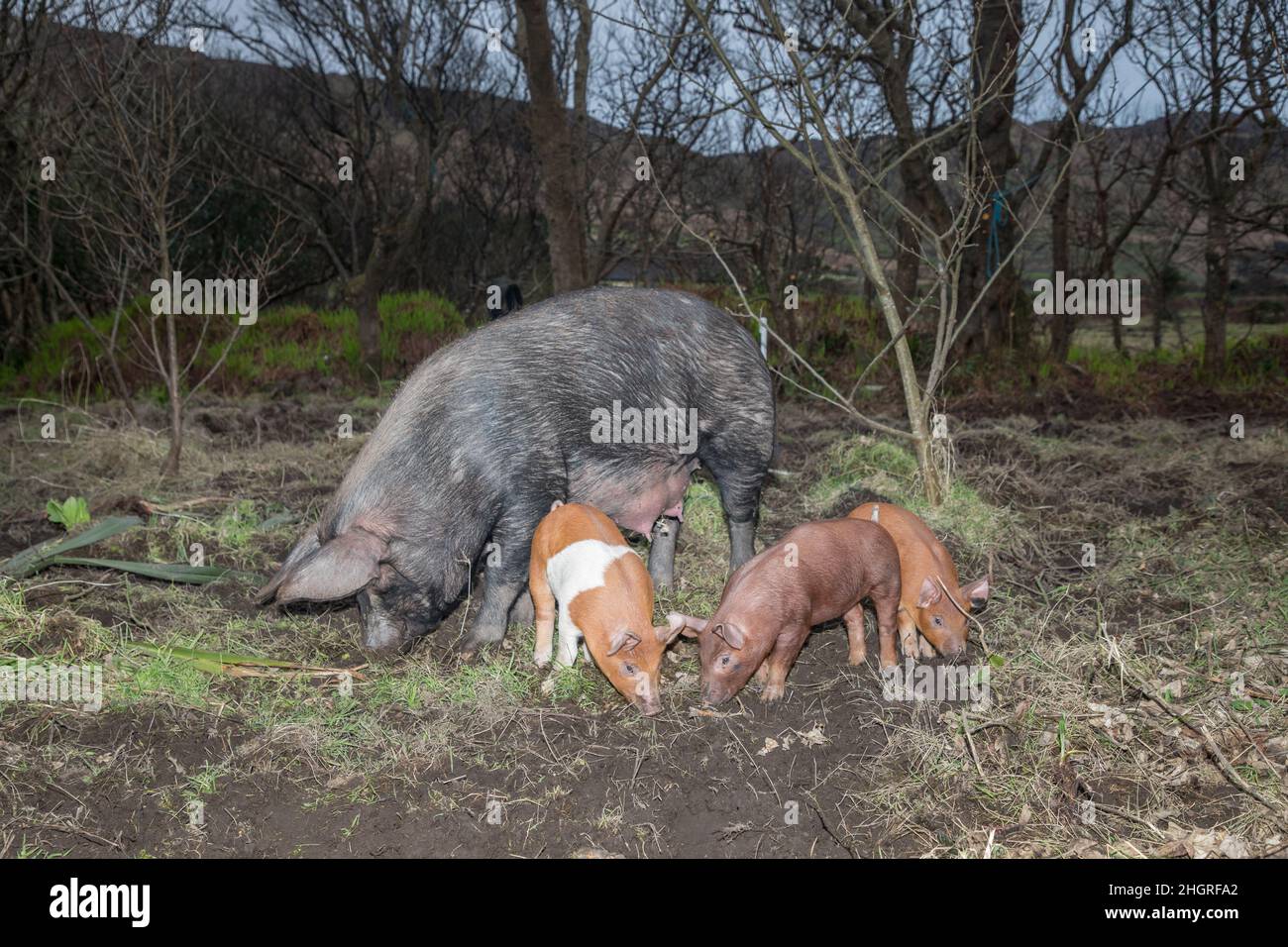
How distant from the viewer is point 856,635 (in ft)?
14.0

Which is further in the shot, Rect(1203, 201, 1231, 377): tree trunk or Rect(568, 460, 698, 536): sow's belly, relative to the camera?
Rect(1203, 201, 1231, 377): tree trunk

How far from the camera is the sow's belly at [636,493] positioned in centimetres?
464

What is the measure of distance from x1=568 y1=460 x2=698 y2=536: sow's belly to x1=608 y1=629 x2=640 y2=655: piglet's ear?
110 cm

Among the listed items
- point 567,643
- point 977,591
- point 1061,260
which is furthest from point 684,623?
point 1061,260

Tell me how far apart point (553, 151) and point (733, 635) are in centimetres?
509

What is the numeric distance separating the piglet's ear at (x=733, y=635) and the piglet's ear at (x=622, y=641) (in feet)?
0.95

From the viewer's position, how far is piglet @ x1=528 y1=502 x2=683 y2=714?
3.69 metres

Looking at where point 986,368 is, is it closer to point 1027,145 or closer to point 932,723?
point 1027,145

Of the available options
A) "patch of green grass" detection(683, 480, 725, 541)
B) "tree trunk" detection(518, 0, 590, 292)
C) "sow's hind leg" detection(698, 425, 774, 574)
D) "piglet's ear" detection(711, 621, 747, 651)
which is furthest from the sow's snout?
"tree trunk" detection(518, 0, 590, 292)

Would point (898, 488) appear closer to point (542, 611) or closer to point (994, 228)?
point (542, 611)

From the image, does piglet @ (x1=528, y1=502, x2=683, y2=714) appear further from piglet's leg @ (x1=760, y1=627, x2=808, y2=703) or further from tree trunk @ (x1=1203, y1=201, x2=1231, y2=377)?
tree trunk @ (x1=1203, y1=201, x2=1231, y2=377)

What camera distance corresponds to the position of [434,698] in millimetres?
3955

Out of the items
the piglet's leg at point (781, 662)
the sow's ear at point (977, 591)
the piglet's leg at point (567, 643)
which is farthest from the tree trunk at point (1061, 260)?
the piglet's leg at point (567, 643)

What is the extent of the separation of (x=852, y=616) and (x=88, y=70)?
5.56 meters
